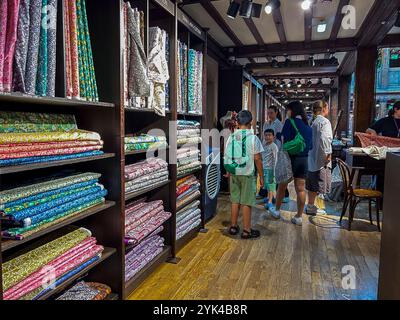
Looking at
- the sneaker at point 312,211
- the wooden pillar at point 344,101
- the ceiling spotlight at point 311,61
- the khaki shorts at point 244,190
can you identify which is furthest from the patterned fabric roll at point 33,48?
the wooden pillar at point 344,101

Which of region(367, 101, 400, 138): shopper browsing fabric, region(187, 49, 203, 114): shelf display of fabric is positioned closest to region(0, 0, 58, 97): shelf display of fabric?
region(187, 49, 203, 114): shelf display of fabric

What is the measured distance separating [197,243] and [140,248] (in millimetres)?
971

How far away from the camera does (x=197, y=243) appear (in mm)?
3387

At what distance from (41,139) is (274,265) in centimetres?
221

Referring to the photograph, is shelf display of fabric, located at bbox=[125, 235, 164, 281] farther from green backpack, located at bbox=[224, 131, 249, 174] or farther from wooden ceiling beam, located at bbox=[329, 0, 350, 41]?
wooden ceiling beam, located at bbox=[329, 0, 350, 41]

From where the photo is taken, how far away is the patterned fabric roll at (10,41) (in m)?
1.29

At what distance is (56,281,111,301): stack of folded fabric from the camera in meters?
1.88

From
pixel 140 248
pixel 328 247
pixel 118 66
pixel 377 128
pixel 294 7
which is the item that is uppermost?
pixel 294 7

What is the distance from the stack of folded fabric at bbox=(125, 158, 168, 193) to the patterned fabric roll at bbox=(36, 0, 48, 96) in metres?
0.88

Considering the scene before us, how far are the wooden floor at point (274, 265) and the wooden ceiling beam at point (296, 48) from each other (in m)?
2.82

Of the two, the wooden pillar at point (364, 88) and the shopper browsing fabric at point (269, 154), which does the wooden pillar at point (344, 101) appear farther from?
the shopper browsing fabric at point (269, 154)

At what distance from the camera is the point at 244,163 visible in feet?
11.3
